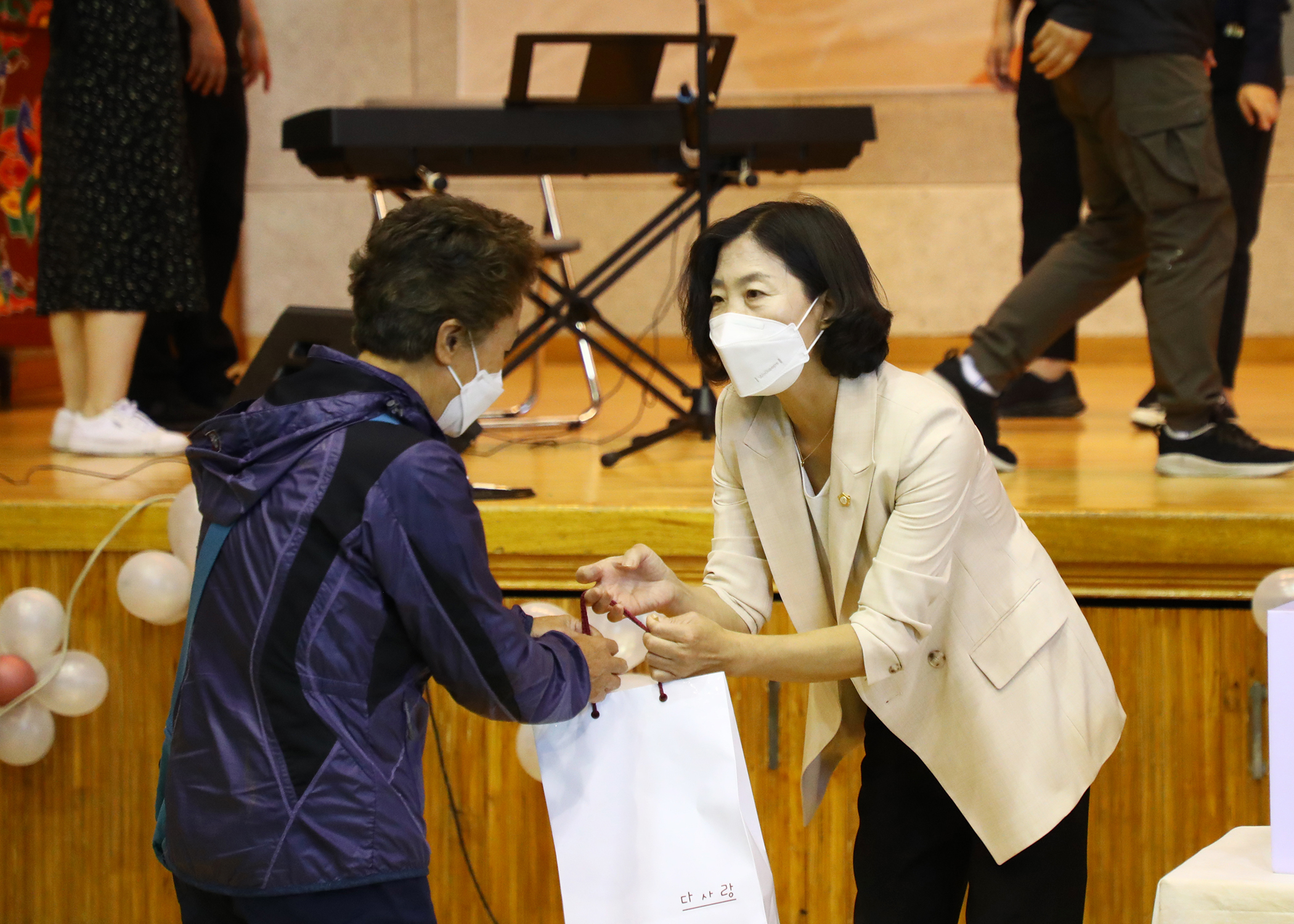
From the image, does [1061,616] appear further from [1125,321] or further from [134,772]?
[1125,321]

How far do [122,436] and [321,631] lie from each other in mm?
1812

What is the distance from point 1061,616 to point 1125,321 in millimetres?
4180

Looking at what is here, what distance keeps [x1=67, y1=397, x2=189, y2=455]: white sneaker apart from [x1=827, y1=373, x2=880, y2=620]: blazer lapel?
1790 millimetres

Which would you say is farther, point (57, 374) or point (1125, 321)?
point (1125, 321)

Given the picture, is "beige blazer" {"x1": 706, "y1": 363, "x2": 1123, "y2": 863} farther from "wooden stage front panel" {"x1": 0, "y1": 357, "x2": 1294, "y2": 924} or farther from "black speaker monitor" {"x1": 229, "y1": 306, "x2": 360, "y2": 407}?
"black speaker monitor" {"x1": 229, "y1": 306, "x2": 360, "y2": 407}

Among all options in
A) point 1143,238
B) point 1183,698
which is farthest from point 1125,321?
point 1183,698

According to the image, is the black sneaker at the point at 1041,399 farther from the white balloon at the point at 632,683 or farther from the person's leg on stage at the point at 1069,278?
the white balloon at the point at 632,683

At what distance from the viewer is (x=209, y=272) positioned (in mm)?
3592

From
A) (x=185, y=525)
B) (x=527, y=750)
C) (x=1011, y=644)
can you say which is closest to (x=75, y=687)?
(x=185, y=525)

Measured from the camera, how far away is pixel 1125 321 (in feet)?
17.3

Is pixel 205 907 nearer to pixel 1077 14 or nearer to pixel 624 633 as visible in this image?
pixel 624 633

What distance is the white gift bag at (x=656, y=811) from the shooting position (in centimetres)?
136

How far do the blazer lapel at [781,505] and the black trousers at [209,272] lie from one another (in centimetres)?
226

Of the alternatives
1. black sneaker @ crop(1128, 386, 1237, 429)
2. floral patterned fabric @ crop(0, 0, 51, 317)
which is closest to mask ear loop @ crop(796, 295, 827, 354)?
black sneaker @ crop(1128, 386, 1237, 429)
